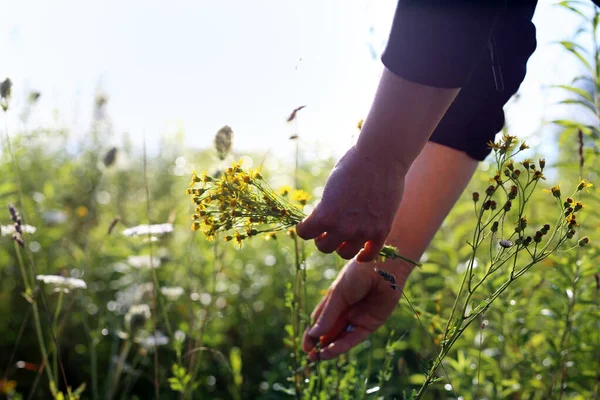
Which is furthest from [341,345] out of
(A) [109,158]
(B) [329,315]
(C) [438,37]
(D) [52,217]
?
(D) [52,217]

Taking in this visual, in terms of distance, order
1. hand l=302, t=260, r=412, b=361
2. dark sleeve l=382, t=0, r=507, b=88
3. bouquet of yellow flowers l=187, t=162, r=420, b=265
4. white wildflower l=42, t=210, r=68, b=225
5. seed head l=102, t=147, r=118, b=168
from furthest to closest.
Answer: white wildflower l=42, t=210, r=68, b=225
seed head l=102, t=147, r=118, b=168
hand l=302, t=260, r=412, b=361
bouquet of yellow flowers l=187, t=162, r=420, b=265
dark sleeve l=382, t=0, r=507, b=88

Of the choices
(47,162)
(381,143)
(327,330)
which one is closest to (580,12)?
(381,143)

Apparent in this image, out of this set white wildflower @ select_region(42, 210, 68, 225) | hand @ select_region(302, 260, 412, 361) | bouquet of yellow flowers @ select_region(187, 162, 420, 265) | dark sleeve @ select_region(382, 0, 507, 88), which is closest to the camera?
dark sleeve @ select_region(382, 0, 507, 88)

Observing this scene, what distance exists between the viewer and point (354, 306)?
52.5 inches

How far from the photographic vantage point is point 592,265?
5.25 feet

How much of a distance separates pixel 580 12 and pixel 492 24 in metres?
0.74

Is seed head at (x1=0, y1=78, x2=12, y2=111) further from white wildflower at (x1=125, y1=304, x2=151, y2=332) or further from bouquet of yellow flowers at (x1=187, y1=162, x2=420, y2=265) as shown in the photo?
white wildflower at (x1=125, y1=304, x2=151, y2=332)

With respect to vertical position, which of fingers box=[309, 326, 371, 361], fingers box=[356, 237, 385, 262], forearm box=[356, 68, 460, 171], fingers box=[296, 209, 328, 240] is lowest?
fingers box=[309, 326, 371, 361]

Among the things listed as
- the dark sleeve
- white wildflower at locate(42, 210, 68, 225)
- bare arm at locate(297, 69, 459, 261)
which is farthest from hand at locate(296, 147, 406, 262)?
white wildflower at locate(42, 210, 68, 225)

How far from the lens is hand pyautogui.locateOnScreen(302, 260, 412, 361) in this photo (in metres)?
1.26

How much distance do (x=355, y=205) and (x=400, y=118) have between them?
0.49 feet

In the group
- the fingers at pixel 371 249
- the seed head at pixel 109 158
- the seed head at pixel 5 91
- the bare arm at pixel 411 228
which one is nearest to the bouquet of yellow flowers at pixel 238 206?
the fingers at pixel 371 249

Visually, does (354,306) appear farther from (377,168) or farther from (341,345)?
(377,168)

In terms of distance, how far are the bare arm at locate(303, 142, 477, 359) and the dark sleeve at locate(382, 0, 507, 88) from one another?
1.32 ft
